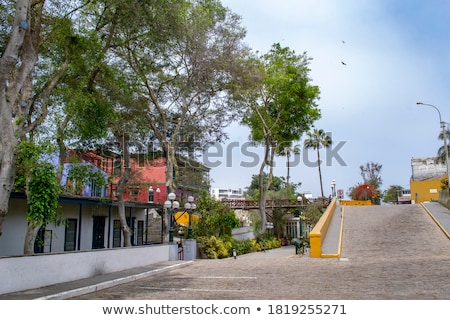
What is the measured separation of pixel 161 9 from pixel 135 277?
8854mm

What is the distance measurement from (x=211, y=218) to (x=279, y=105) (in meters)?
13.4

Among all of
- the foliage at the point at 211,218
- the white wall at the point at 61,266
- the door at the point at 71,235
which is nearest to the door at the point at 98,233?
the door at the point at 71,235

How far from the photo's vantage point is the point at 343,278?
11211 mm

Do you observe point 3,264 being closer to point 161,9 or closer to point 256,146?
point 161,9

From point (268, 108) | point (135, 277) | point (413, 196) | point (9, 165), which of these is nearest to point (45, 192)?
point (9, 165)

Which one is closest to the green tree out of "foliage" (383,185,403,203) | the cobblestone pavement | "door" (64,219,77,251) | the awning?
the cobblestone pavement

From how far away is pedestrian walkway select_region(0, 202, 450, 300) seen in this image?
9.06 metres

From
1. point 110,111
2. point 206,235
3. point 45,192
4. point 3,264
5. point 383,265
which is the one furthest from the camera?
point 206,235

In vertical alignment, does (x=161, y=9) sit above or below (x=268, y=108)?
A: below

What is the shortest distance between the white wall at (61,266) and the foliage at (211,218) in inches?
371

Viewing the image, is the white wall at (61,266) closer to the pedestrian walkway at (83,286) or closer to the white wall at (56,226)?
the pedestrian walkway at (83,286)

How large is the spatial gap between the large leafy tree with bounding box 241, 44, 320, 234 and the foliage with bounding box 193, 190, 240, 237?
651 cm

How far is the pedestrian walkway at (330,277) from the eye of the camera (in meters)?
9.06

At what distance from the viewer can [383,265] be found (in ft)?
44.9
